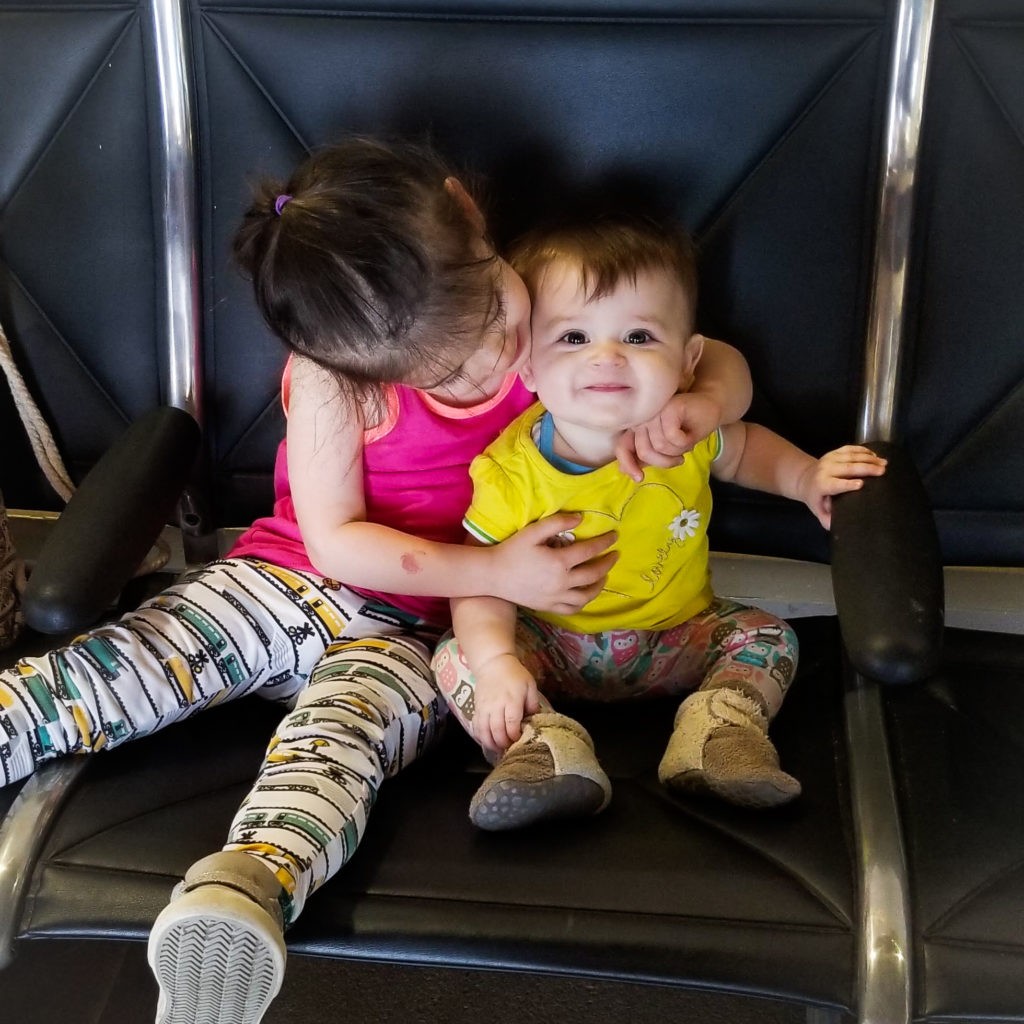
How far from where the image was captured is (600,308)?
925 mm

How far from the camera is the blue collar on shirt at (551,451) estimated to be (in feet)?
3.35

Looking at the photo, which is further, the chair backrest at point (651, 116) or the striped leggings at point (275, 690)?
the chair backrest at point (651, 116)

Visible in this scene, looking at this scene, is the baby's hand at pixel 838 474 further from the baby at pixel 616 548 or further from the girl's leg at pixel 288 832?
the girl's leg at pixel 288 832

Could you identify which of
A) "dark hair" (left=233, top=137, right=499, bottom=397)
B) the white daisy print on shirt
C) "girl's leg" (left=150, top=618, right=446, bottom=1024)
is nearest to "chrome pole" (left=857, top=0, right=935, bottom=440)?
the white daisy print on shirt

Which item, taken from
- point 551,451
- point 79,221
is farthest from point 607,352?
point 79,221

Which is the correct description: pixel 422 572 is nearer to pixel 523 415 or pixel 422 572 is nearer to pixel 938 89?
pixel 523 415

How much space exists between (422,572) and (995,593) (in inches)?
33.0

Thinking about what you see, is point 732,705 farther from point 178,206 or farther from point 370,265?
point 178,206

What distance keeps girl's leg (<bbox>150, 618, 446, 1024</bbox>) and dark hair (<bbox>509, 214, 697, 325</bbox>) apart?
38cm

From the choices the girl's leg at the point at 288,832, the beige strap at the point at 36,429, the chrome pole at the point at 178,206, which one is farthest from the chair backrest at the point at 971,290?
the beige strap at the point at 36,429

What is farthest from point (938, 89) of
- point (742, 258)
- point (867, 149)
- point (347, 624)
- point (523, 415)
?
point (347, 624)

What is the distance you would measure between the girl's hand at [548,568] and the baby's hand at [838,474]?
19cm

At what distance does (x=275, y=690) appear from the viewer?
1102 millimetres

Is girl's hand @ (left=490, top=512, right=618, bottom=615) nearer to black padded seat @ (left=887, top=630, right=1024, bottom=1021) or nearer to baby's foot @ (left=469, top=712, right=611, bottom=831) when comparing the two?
baby's foot @ (left=469, top=712, right=611, bottom=831)
